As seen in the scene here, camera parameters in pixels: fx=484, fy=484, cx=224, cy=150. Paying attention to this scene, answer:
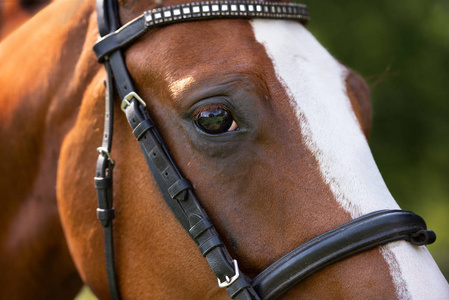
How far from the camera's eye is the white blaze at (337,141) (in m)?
1.59

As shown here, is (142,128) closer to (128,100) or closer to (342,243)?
(128,100)

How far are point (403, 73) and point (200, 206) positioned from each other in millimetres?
6989

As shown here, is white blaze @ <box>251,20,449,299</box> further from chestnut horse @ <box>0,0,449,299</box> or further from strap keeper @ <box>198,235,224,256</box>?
strap keeper @ <box>198,235,224,256</box>

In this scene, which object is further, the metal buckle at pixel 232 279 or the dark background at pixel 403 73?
the dark background at pixel 403 73

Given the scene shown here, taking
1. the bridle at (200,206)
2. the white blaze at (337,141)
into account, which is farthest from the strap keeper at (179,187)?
the white blaze at (337,141)

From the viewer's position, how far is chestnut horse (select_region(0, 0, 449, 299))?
1690 millimetres

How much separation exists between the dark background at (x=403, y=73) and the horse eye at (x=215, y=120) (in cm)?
612

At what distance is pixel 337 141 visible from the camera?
1757 mm

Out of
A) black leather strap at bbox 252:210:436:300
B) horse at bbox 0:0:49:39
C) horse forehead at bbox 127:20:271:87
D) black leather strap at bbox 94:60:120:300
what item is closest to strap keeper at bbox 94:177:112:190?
black leather strap at bbox 94:60:120:300

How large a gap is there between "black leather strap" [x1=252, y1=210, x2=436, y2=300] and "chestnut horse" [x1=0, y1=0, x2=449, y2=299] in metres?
0.04

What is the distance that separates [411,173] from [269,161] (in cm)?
701

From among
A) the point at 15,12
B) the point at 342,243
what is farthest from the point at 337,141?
the point at 15,12

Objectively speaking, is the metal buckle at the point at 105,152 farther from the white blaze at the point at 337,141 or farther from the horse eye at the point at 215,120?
the white blaze at the point at 337,141

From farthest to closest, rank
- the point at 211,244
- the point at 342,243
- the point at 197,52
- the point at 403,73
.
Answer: the point at 403,73 → the point at 197,52 → the point at 211,244 → the point at 342,243
